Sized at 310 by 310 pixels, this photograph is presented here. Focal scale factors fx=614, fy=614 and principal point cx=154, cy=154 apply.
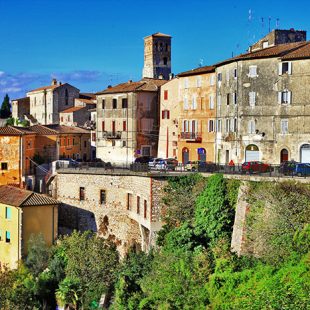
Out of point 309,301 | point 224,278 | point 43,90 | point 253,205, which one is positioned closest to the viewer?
point 309,301

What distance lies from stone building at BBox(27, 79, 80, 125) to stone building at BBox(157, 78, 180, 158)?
4040 centimetres

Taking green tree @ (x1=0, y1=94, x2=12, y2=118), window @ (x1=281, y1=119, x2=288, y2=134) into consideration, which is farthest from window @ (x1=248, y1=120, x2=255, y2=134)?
green tree @ (x1=0, y1=94, x2=12, y2=118)

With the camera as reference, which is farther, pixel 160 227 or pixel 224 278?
pixel 160 227

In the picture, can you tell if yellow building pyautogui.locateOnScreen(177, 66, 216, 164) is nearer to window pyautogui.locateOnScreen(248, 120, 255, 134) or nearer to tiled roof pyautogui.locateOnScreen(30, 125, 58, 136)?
window pyautogui.locateOnScreen(248, 120, 255, 134)

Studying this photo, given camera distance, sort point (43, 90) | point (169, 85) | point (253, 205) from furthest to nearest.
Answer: point (43, 90), point (169, 85), point (253, 205)

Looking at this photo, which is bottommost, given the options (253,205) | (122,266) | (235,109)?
(122,266)

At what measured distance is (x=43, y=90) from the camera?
102 metres

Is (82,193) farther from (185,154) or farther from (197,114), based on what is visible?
(197,114)

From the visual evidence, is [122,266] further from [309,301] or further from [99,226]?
[309,301]

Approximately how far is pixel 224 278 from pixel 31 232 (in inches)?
940

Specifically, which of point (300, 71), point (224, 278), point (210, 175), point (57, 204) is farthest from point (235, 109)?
point (224, 278)

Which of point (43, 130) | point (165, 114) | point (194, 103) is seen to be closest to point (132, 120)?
point (165, 114)

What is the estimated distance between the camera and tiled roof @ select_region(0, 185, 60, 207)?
46.0 metres

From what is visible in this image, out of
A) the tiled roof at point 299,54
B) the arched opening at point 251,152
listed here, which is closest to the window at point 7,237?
the arched opening at point 251,152
